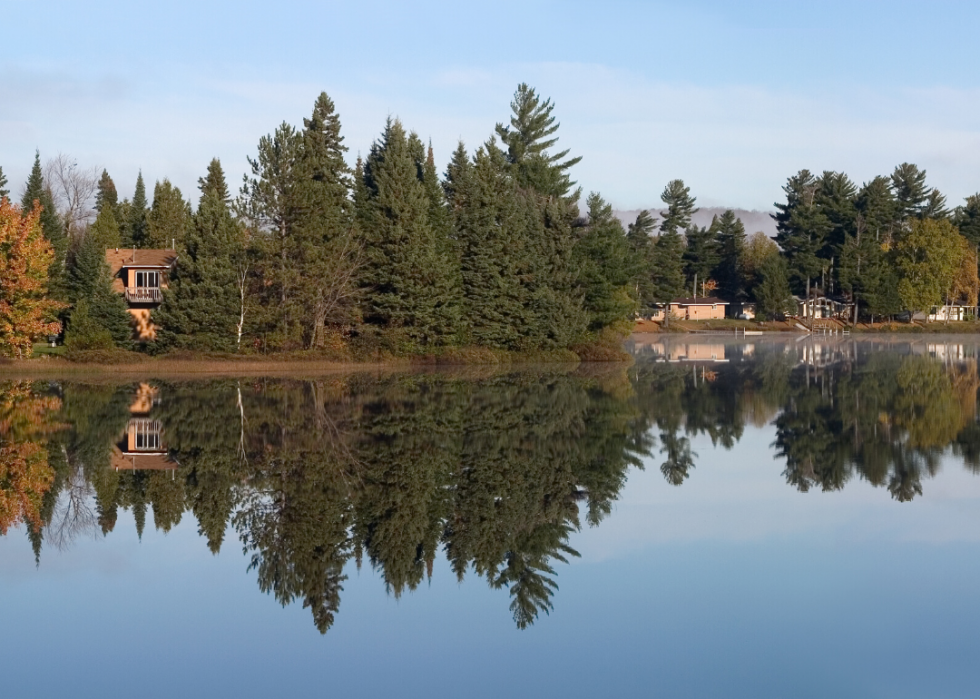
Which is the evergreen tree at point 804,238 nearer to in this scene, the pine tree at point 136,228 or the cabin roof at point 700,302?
the cabin roof at point 700,302

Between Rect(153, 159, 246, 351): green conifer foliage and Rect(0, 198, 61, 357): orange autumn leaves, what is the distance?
530cm

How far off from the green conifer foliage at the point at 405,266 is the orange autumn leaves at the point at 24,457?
75.1 feet

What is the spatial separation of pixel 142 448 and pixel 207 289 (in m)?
30.3

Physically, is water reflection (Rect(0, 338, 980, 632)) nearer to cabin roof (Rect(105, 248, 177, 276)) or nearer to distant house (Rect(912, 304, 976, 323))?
cabin roof (Rect(105, 248, 177, 276))

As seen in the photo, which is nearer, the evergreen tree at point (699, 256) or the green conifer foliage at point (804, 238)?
the green conifer foliage at point (804, 238)

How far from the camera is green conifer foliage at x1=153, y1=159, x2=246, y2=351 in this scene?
55.4m

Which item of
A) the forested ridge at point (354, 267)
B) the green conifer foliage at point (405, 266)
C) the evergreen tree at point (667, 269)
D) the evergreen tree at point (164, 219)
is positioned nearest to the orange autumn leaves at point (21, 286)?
the forested ridge at point (354, 267)

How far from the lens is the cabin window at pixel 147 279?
67312mm

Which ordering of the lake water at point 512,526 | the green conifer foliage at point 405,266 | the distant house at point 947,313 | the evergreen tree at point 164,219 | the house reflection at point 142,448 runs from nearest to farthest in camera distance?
the lake water at point 512,526 < the house reflection at point 142,448 < the green conifer foliage at point 405,266 < the evergreen tree at point 164,219 < the distant house at point 947,313

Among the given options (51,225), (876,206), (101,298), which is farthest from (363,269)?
(876,206)

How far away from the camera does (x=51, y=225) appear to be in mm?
82125

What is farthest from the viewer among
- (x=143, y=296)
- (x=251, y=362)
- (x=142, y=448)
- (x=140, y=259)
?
(x=140, y=259)

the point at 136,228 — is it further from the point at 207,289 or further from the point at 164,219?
the point at 207,289

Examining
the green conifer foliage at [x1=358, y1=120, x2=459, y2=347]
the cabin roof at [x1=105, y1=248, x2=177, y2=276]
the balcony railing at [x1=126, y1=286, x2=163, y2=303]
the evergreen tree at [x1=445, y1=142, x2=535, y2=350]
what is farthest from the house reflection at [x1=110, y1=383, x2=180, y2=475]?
the cabin roof at [x1=105, y1=248, x2=177, y2=276]
